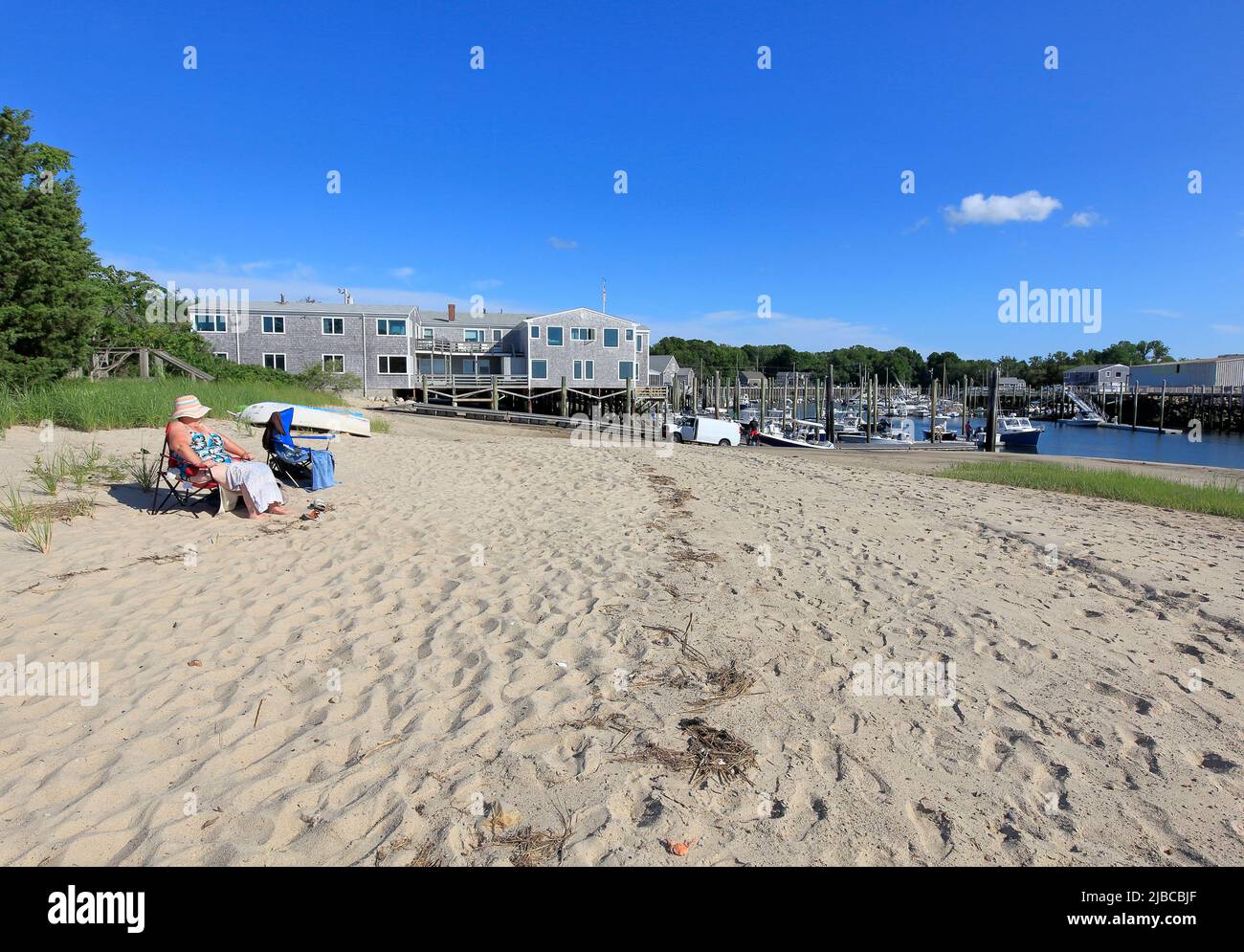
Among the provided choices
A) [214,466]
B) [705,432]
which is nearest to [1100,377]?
[705,432]

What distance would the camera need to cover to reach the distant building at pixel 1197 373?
72312mm

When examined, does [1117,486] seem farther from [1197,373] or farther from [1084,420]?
[1197,373]

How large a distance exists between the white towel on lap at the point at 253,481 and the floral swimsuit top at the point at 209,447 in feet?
1.46

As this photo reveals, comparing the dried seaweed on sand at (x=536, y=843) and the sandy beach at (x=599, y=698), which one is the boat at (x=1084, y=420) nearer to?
the sandy beach at (x=599, y=698)

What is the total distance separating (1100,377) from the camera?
99312 millimetres

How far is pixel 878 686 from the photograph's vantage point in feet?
14.7

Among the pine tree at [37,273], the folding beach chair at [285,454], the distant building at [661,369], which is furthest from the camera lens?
the distant building at [661,369]

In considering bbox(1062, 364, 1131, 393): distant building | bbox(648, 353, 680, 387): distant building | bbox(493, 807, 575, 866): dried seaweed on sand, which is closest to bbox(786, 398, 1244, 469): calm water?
bbox(1062, 364, 1131, 393): distant building

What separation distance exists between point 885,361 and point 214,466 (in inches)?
7172

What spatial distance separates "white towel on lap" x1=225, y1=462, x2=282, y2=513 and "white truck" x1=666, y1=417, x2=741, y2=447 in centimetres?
2386

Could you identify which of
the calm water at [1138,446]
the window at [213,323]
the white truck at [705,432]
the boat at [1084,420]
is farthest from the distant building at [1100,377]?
the window at [213,323]
